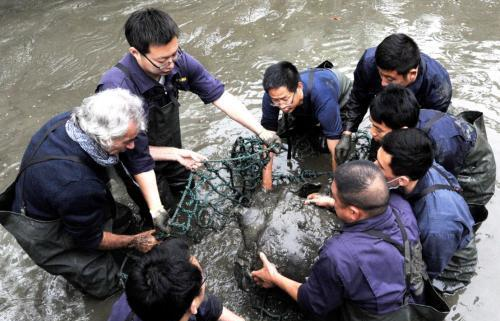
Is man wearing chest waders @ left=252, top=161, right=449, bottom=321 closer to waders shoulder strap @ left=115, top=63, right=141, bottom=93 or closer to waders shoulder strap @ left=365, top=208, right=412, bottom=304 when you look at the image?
waders shoulder strap @ left=365, top=208, right=412, bottom=304

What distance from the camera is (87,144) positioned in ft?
9.12

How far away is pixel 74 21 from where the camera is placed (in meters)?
8.28

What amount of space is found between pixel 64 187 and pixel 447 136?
10.2ft

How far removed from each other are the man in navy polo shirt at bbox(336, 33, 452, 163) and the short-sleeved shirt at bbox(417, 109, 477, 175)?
16.9 inches

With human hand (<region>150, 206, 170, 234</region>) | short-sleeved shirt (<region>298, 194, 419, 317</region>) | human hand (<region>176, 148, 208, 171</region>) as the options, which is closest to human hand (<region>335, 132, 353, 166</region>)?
human hand (<region>176, 148, 208, 171</region>)

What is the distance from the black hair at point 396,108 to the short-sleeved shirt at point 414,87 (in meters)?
0.71

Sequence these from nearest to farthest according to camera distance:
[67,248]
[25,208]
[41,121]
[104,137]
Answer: [104,137]
[25,208]
[67,248]
[41,121]

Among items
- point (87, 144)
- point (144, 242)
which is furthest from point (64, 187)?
point (144, 242)

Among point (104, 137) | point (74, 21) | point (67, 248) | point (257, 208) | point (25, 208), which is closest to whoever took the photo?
point (104, 137)

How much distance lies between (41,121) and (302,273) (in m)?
4.80

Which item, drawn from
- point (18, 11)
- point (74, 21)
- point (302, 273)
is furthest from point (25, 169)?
point (18, 11)

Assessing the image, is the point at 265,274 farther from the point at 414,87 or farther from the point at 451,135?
the point at 414,87

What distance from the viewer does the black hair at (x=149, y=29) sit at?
319 centimetres

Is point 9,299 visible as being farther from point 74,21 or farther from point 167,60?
point 74,21
